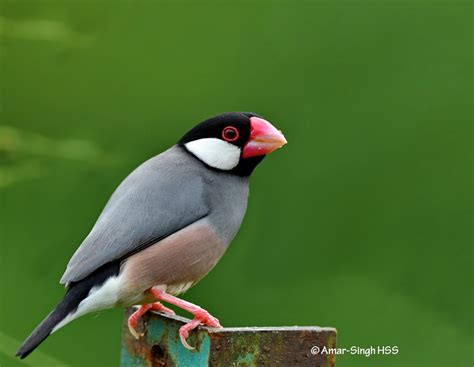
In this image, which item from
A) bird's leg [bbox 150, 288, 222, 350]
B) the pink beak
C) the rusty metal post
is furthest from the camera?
the pink beak

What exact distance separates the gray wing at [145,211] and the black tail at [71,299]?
0.04 meters

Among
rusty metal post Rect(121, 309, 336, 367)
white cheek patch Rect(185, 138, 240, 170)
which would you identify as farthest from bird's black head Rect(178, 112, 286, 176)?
rusty metal post Rect(121, 309, 336, 367)

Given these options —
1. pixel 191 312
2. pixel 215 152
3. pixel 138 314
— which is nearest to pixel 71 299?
pixel 138 314

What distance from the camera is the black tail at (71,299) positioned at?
2861 millimetres

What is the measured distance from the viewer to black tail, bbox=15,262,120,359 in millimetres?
2861

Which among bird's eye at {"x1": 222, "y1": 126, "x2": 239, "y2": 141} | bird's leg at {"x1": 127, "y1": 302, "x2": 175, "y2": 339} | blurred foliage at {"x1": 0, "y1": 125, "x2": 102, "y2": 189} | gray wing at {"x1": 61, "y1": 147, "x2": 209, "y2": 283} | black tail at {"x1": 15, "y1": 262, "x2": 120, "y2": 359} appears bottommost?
bird's leg at {"x1": 127, "y1": 302, "x2": 175, "y2": 339}

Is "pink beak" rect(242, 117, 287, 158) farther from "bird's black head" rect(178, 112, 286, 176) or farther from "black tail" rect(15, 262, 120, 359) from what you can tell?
"black tail" rect(15, 262, 120, 359)

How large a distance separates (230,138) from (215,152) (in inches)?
2.7

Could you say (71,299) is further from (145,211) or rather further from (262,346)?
(262,346)

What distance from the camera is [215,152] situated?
3.54 m

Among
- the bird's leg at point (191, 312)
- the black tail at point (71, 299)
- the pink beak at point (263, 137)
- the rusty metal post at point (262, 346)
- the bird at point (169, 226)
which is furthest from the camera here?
the pink beak at point (263, 137)

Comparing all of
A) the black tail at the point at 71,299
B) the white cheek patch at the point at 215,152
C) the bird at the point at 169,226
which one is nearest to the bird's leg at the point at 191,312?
the bird at the point at 169,226

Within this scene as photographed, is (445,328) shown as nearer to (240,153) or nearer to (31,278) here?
(240,153)

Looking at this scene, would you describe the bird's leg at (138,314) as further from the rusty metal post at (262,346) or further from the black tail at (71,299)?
the rusty metal post at (262,346)
